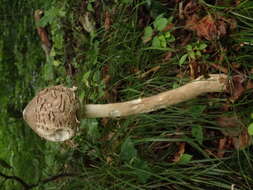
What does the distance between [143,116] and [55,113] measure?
54cm

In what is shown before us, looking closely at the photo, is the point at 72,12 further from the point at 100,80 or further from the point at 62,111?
the point at 62,111

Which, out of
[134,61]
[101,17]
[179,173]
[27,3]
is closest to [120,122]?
[134,61]

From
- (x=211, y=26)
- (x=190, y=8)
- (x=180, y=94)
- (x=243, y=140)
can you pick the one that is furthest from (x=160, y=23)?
(x=243, y=140)

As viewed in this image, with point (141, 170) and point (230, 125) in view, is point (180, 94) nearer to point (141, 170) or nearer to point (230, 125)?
point (230, 125)

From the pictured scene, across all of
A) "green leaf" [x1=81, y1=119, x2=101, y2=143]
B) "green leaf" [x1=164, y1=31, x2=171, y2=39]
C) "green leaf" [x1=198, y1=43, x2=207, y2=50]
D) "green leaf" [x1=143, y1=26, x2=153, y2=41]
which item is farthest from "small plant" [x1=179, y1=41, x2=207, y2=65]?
"green leaf" [x1=81, y1=119, x2=101, y2=143]

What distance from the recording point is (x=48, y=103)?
1.63m

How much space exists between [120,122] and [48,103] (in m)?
0.66

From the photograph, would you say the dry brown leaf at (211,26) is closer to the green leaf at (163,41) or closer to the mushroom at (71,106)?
the green leaf at (163,41)

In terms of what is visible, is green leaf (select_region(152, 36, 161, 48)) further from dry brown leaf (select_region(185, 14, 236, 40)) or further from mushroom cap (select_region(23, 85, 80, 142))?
mushroom cap (select_region(23, 85, 80, 142))

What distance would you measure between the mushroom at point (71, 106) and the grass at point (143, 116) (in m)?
0.13

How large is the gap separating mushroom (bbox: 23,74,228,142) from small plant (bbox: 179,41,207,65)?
0.69ft

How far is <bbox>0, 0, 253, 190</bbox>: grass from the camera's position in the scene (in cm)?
178

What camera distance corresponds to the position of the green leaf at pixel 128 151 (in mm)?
A: 1928

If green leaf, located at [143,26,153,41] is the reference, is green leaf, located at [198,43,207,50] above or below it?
below
